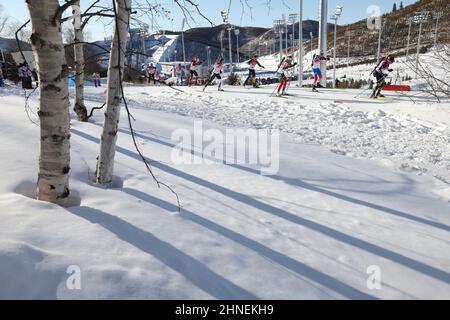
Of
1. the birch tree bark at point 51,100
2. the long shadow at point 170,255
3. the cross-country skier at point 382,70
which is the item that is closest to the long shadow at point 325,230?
the long shadow at point 170,255

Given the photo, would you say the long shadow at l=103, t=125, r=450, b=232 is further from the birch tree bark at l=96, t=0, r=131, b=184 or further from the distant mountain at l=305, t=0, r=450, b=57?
the distant mountain at l=305, t=0, r=450, b=57

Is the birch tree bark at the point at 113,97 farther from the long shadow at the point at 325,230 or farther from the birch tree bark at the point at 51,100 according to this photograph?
the long shadow at the point at 325,230

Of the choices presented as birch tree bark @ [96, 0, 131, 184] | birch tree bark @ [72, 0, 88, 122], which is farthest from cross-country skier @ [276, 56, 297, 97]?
birch tree bark @ [96, 0, 131, 184]

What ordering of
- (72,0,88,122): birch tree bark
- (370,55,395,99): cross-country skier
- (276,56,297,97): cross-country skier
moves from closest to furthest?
1. (72,0,88,122): birch tree bark
2. (370,55,395,99): cross-country skier
3. (276,56,297,97): cross-country skier

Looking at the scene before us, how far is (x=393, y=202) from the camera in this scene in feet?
13.9

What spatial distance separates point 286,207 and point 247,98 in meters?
10.7

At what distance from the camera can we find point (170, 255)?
265cm

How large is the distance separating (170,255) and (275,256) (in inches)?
31.7

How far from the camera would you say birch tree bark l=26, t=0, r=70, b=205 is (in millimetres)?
2781

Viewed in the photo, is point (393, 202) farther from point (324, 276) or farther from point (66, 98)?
point (66, 98)

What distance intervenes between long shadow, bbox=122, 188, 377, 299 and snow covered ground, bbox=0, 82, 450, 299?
0.03 ft

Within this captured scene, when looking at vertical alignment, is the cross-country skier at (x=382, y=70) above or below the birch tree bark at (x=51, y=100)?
above

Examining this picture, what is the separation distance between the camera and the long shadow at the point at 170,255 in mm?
2330

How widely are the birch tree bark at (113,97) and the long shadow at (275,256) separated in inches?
28.4
